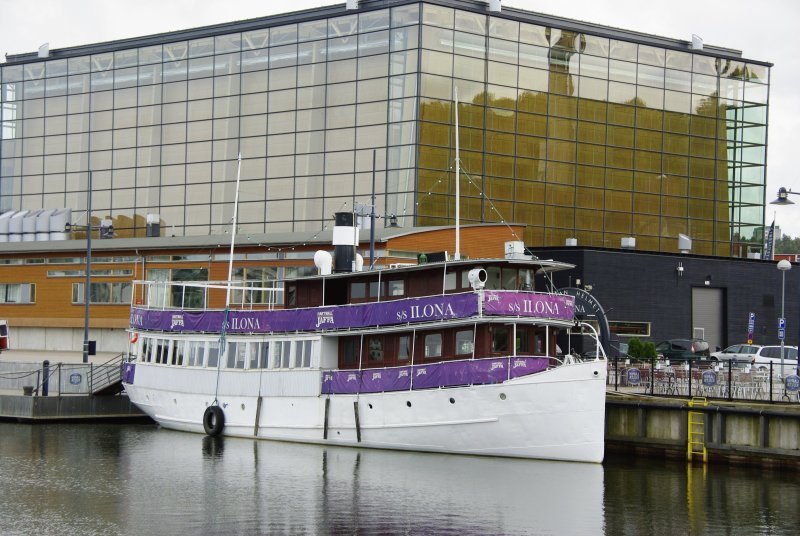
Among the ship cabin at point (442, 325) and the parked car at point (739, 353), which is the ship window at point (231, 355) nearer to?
the ship cabin at point (442, 325)

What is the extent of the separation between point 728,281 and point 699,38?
19.8m

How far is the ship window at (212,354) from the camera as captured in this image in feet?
158

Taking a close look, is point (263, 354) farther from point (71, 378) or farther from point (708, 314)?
point (708, 314)

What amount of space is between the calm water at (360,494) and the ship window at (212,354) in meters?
4.41

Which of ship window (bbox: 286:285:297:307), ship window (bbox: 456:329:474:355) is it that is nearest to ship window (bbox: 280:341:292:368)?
ship window (bbox: 286:285:297:307)

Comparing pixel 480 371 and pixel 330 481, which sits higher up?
pixel 480 371

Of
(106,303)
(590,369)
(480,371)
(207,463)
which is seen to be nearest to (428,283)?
(480,371)

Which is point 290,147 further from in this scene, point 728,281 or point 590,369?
point 590,369

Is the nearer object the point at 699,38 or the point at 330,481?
the point at 330,481

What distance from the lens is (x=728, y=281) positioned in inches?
2965

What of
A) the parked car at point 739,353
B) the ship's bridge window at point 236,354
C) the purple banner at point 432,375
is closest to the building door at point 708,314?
the parked car at point 739,353

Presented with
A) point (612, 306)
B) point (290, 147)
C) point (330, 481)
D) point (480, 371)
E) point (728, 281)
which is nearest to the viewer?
point (330, 481)

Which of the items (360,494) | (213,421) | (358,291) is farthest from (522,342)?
(213,421)

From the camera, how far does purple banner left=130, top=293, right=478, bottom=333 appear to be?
41375mm
